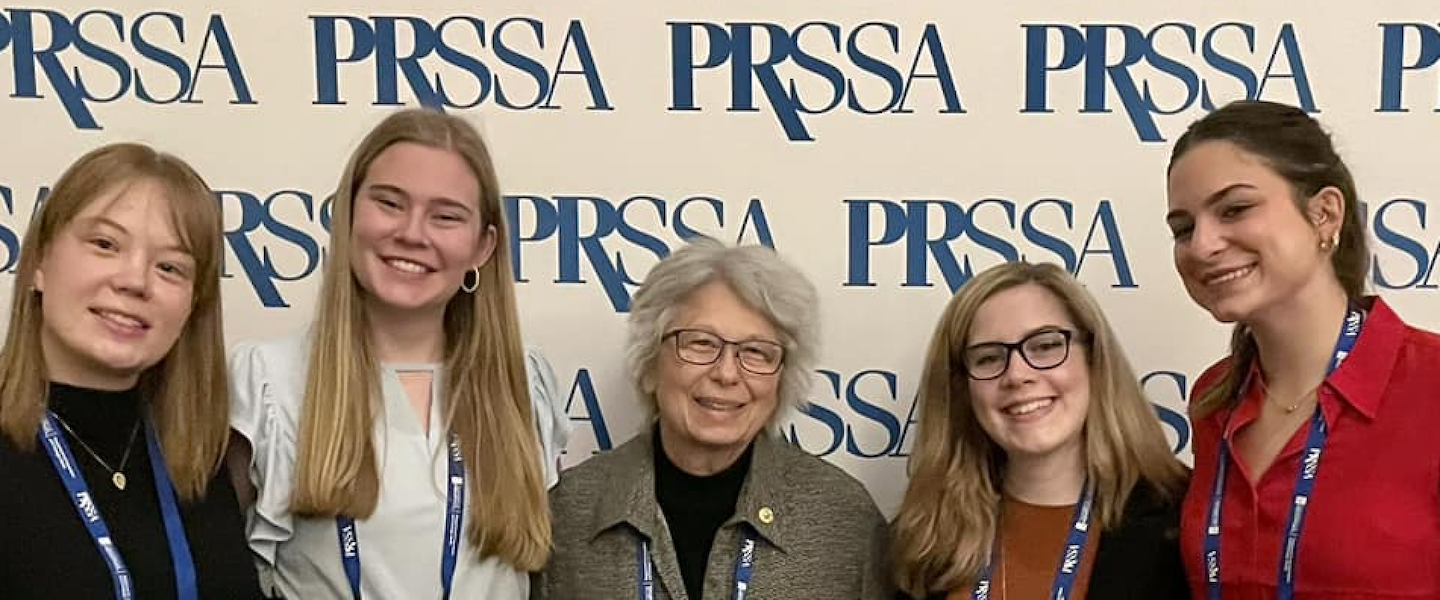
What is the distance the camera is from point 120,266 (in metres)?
1.74

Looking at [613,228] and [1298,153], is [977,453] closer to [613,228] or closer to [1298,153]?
[1298,153]

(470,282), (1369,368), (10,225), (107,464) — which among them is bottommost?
(107,464)

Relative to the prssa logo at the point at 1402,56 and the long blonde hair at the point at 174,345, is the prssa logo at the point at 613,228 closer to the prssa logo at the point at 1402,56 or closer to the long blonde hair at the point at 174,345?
the long blonde hair at the point at 174,345

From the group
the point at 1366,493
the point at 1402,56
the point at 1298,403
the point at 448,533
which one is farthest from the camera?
the point at 1402,56

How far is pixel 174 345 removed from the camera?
1.88 m

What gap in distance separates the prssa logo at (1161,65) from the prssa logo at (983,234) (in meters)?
0.20

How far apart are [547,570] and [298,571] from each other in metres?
0.40

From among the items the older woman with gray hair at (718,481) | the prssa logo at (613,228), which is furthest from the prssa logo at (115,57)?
the older woman with gray hair at (718,481)

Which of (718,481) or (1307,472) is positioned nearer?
(1307,472)

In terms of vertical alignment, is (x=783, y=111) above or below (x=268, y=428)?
above

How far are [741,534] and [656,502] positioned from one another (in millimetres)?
149

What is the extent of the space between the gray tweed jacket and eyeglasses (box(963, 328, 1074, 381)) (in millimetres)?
332

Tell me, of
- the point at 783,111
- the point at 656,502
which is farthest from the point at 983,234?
the point at 656,502

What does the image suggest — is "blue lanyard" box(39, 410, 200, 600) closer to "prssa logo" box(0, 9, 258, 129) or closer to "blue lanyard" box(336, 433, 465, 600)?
"blue lanyard" box(336, 433, 465, 600)
